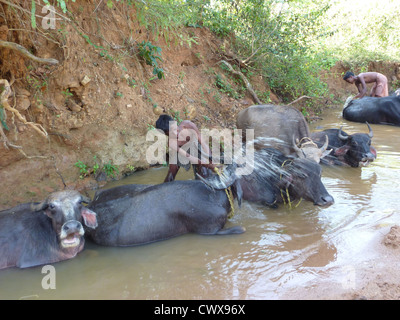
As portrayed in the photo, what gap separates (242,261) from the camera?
3314 millimetres

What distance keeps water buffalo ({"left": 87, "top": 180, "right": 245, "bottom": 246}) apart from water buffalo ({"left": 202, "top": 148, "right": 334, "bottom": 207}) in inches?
28.1

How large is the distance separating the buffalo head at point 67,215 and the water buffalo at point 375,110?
8592 millimetres

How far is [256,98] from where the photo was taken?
8789 mm

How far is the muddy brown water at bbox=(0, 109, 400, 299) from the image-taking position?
2889mm

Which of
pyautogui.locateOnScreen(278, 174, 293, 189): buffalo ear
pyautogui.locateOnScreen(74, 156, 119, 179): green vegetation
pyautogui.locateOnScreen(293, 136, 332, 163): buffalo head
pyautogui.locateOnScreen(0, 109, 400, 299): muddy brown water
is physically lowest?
pyautogui.locateOnScreen(0, 109, 400, 299): muddy brown water

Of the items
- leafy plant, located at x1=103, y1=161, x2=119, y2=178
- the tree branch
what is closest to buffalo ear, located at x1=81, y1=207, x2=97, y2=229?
leafy plant, located at x1=103, y1=161, x2=119, y2=178

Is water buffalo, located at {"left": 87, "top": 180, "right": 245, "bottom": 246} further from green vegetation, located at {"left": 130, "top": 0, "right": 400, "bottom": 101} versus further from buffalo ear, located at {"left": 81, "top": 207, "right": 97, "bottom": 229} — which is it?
green vegetation, located at {"left": 130, "top": 0, "right": 400, "bottom": 101}

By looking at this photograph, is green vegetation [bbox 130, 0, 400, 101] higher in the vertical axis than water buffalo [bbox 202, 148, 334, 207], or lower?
higher

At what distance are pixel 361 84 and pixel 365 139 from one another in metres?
5.06

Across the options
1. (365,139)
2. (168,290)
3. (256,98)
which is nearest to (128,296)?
(168,290)

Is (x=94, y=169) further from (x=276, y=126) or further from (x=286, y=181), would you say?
(x=276, y=126)

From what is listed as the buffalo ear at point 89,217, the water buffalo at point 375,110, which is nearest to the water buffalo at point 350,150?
Answer: the water buffalo at point 375,110

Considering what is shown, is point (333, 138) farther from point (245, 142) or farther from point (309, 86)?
point (309, 86)

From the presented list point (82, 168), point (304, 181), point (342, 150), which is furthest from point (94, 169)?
point (342, 150)
